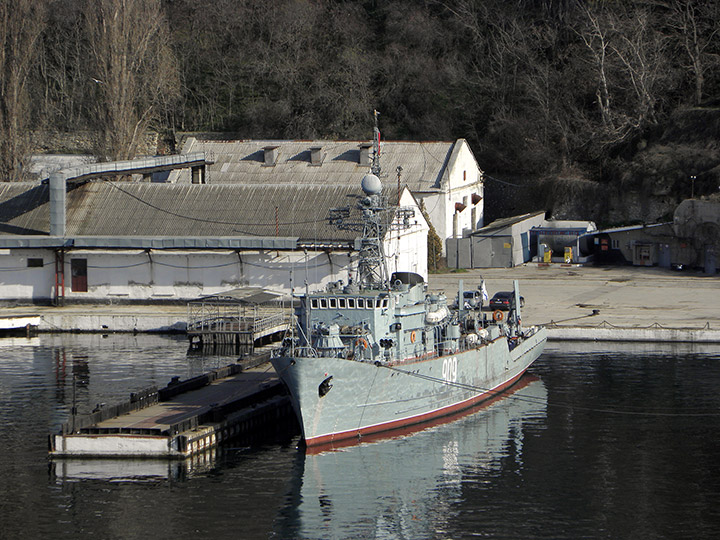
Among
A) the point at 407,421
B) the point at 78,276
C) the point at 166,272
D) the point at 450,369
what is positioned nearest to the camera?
the point at 407,421

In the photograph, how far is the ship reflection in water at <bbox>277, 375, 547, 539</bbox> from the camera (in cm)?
3303

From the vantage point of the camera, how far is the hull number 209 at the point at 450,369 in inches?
1779

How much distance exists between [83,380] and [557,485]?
25317 millimetres

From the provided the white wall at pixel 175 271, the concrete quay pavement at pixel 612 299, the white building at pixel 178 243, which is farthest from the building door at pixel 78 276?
the concrete quay pavement at pixel 612 299

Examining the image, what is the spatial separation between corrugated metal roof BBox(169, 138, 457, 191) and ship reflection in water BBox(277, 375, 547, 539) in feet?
141

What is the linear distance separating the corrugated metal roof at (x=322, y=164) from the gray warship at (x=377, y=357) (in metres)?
37.6

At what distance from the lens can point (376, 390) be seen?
137ft

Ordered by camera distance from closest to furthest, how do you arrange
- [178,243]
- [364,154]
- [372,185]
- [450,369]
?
[450,369] < [372,185] < [178,243] < [364,154]

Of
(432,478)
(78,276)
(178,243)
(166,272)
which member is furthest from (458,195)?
(432,478)

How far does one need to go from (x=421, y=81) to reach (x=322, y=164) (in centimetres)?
3259

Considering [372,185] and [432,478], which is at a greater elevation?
[372,185]

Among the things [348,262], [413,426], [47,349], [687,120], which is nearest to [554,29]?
[687,120]

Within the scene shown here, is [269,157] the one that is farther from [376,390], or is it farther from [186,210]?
[376,390]

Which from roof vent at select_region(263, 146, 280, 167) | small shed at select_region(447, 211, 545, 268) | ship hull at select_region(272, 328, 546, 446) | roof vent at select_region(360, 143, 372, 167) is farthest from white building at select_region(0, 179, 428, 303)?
ship hull at select_region(272, 328, 546, 446)
